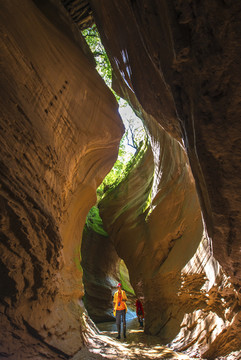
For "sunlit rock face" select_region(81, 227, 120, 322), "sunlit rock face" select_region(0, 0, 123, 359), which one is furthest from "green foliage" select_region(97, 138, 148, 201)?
"sunlit rock face" select_region(0, 0, 123, 359)

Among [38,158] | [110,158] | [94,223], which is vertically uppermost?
[110,158]

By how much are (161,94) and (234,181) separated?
1878mm

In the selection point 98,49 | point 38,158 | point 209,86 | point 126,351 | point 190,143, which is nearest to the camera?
point 209,86

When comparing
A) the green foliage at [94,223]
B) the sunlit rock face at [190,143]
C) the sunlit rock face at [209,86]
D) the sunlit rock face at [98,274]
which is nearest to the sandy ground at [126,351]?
the sunlit rock face at [190,143]

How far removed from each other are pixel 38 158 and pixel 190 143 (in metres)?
2.23

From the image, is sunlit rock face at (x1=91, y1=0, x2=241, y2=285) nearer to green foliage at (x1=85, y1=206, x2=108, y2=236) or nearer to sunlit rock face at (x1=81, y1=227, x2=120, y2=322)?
sunlit rock face at (x1=81, y1=227, x2=120, y2=322)

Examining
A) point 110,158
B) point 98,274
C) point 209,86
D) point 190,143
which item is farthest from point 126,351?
point 98,274

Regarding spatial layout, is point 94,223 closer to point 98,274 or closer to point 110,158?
point 98,274

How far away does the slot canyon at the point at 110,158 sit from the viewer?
2436 millimetres

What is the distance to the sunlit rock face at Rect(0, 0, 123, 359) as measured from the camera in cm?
348

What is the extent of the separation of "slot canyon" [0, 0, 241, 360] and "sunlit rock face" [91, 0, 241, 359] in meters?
0.01

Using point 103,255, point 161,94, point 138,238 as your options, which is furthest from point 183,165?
point 103,255

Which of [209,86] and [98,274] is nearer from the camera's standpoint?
[209,86]

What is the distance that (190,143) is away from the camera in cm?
301
